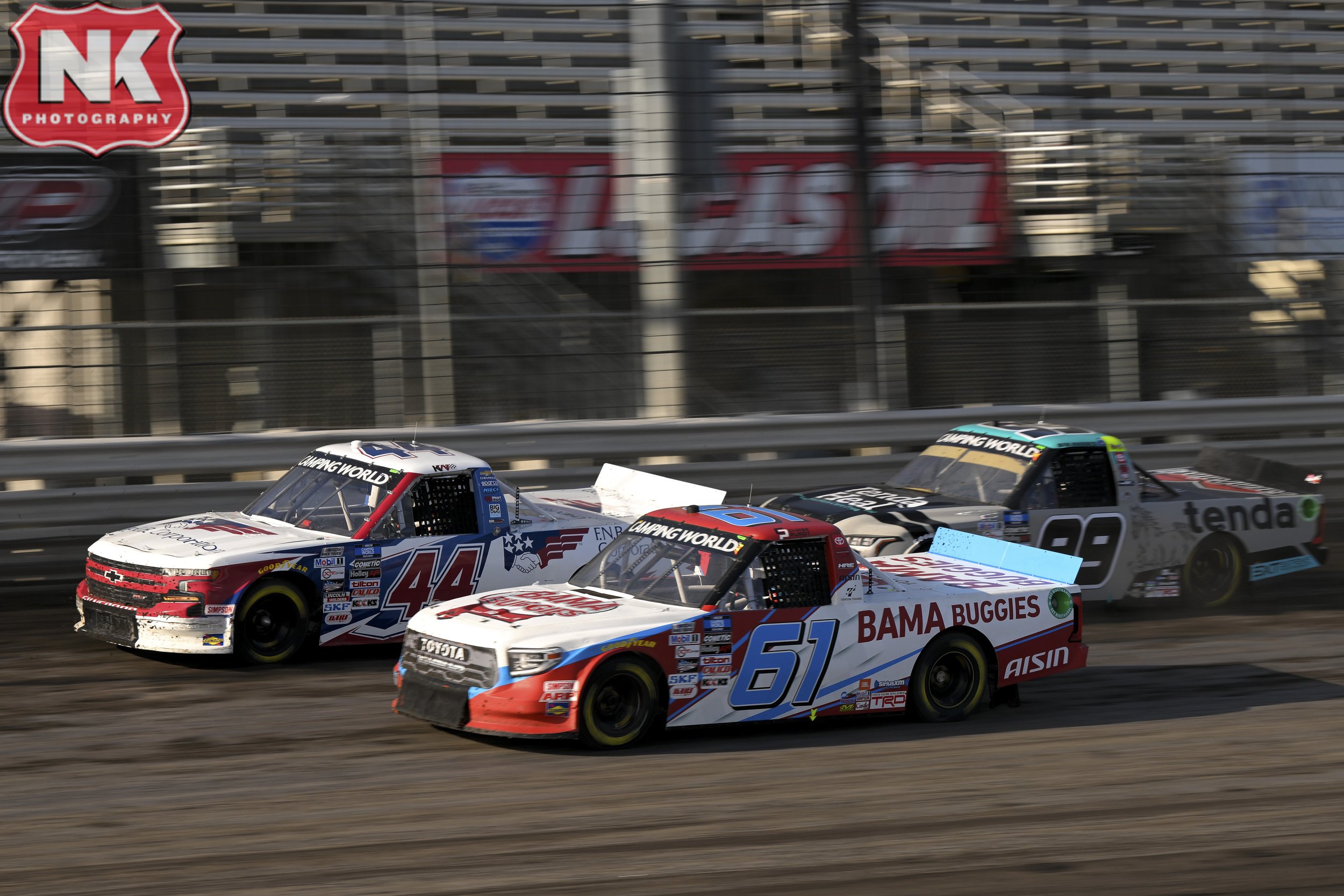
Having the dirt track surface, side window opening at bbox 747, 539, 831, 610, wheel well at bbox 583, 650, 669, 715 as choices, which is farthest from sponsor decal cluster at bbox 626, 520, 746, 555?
the dirt track surface

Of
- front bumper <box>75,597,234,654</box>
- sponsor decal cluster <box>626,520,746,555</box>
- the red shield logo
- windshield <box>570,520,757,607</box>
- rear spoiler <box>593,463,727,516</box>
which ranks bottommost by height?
front bumper <box>75,597,234,654</box>

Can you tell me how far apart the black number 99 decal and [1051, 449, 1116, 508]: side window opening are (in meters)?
0.11

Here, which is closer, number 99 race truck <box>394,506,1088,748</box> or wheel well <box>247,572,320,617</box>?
number 99 race truck <box>394,506,1088,748</box>

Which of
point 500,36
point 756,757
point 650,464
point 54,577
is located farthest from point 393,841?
point 500,36

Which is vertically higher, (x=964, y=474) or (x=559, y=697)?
(x=964, y=474)

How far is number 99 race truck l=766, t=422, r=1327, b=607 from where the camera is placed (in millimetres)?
10938

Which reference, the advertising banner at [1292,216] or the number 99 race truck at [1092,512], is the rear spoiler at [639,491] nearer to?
the number 99 race truck at [1092,512]

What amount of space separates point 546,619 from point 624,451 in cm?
574

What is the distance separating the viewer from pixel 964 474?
11594 millimetres

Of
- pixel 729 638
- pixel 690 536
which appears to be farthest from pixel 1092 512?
pixel 729 638

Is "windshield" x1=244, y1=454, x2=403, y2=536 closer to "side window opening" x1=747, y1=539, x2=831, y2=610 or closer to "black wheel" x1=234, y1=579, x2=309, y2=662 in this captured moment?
"black wheel" x1=234, y1=579, x2=309, y2=662

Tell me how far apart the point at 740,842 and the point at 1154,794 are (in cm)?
205

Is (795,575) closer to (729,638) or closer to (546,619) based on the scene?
(729,638)

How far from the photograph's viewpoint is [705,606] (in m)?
7.77
